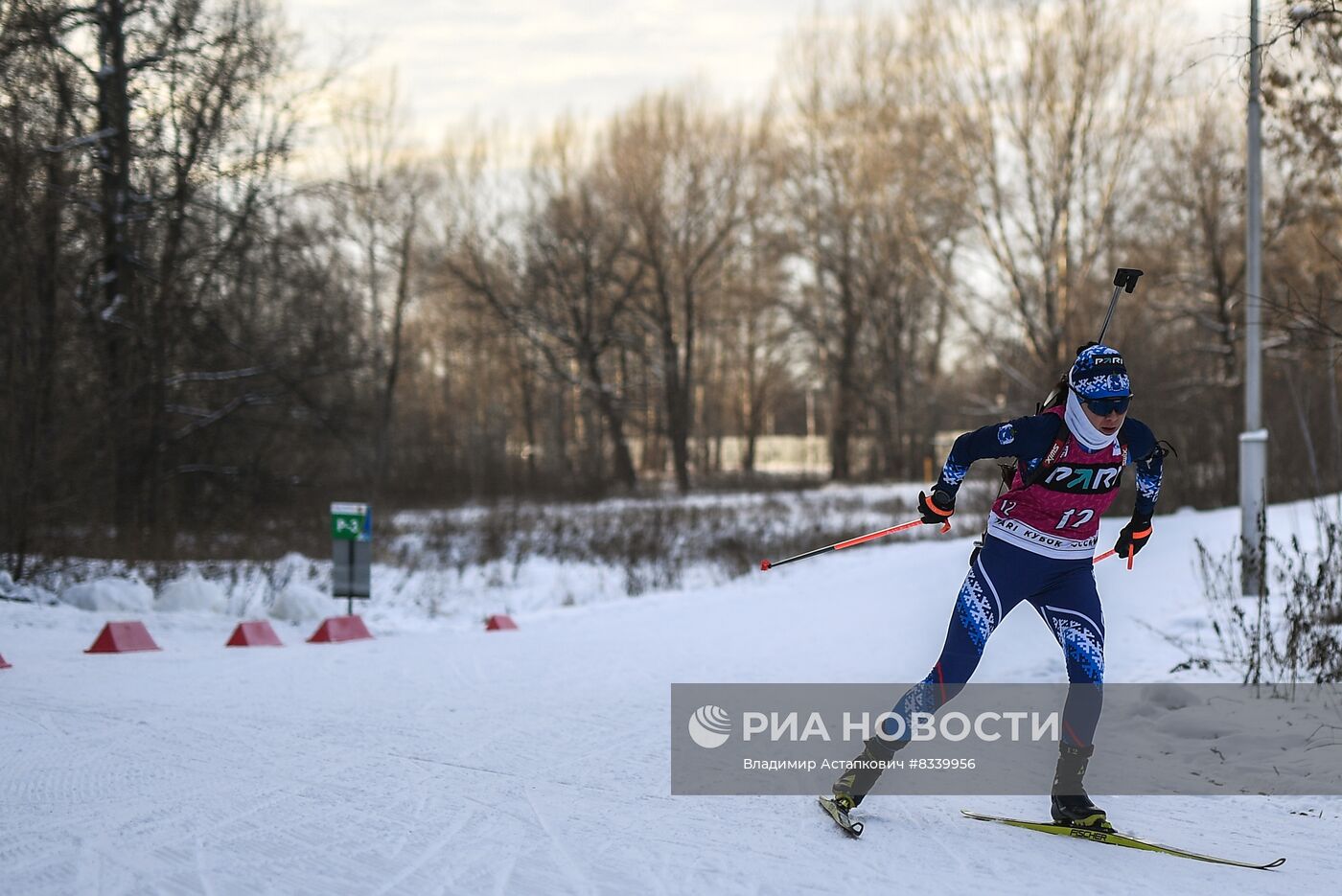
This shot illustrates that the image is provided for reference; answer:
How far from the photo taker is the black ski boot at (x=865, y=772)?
4.66 meters

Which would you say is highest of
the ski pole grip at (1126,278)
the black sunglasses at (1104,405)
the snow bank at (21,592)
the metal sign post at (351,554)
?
the ski pole grip at (1126,278)

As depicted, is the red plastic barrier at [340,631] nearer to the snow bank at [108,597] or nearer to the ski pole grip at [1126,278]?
the snow bank at [108,597]

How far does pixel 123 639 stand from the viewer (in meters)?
Result: 9.55

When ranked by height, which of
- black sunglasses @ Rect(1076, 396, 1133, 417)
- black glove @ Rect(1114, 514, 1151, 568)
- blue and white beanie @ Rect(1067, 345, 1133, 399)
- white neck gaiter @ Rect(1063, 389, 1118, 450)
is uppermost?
blue and white beanie @ Rect(1067, 345, 1133, 399)

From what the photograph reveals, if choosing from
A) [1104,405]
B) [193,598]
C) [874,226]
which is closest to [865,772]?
[1104,405]

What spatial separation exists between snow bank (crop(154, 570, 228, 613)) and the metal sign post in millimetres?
1280

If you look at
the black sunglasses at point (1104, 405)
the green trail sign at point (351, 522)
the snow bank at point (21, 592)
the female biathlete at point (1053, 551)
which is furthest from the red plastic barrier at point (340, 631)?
the black sunglasses at point (1104, 405)

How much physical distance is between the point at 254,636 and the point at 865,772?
7.28m

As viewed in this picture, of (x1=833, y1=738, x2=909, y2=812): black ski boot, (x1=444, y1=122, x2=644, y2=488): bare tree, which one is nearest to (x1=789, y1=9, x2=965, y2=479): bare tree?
(x1=444, y1=122, x2=644, y2=488): bare tree

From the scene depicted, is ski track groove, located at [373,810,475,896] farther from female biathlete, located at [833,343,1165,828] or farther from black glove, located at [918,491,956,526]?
black glove, located at [918,491,956,526]

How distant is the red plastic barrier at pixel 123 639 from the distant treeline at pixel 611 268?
3.45 meters

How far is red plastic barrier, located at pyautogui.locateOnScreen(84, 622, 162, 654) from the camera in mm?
9387

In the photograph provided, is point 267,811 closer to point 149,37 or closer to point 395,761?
point 395,761

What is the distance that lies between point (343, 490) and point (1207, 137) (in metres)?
22.1
